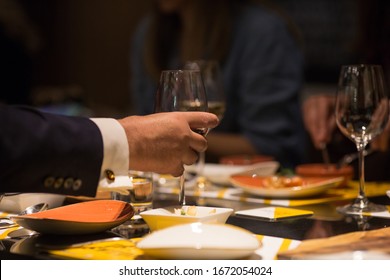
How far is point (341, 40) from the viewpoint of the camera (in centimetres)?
428

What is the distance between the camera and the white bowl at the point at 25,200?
4.81 feet

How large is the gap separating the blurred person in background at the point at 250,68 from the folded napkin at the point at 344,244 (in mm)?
1752

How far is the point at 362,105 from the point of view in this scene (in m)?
1.52

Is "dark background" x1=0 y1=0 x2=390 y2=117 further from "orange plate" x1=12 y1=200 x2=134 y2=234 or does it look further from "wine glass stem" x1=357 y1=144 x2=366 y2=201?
"orange plate" x1=12 y1=200 x2=134 y2=234

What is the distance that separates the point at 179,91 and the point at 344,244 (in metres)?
0.44

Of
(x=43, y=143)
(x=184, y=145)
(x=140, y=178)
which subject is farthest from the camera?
(x=140, y=178)

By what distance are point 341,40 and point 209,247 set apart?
3.46 meters

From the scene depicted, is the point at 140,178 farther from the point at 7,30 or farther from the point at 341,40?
the point at 7,30

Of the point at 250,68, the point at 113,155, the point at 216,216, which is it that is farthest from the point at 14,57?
the point at 216,216

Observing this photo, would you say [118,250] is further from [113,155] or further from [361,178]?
[361,178]

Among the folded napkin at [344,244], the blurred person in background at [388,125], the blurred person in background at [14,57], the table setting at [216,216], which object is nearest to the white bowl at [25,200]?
the table setting at [216,216]

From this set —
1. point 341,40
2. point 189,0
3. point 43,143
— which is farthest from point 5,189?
point 341,40
